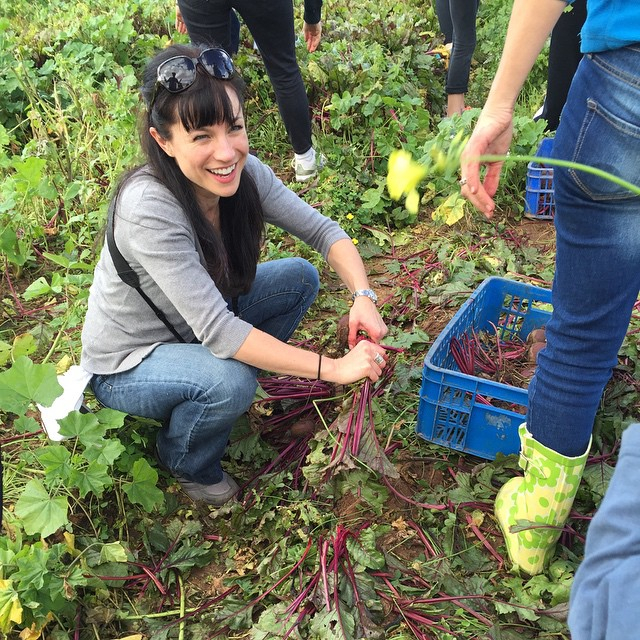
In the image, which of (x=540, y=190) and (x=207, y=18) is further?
(x=540, y=190)

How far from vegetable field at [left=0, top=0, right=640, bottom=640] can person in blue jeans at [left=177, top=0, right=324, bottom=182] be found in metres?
0.27

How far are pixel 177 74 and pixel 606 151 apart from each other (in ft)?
3.68

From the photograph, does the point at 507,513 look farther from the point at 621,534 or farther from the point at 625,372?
the point at 621,534

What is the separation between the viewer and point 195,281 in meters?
1.81

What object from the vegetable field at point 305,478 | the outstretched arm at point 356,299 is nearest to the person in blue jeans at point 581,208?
the vegetable field at point 305,478

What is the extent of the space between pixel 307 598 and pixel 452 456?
724 millimetres

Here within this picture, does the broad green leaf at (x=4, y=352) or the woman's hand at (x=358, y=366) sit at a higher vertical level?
the woman's hand at (x=358, y=366)

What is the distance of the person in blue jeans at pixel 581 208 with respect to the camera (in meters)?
1.14

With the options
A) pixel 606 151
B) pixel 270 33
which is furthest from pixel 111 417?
pixel 270 33

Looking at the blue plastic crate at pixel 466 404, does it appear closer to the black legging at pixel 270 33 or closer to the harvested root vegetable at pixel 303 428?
the harvested root vegetable at pixel 303 428

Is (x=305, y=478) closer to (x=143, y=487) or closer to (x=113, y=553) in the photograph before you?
(x=143, y=487)

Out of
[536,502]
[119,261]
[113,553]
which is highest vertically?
[119,261]

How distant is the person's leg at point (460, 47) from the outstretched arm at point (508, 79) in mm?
2786

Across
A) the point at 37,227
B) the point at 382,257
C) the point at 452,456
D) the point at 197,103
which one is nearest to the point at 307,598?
the point at 452,456
